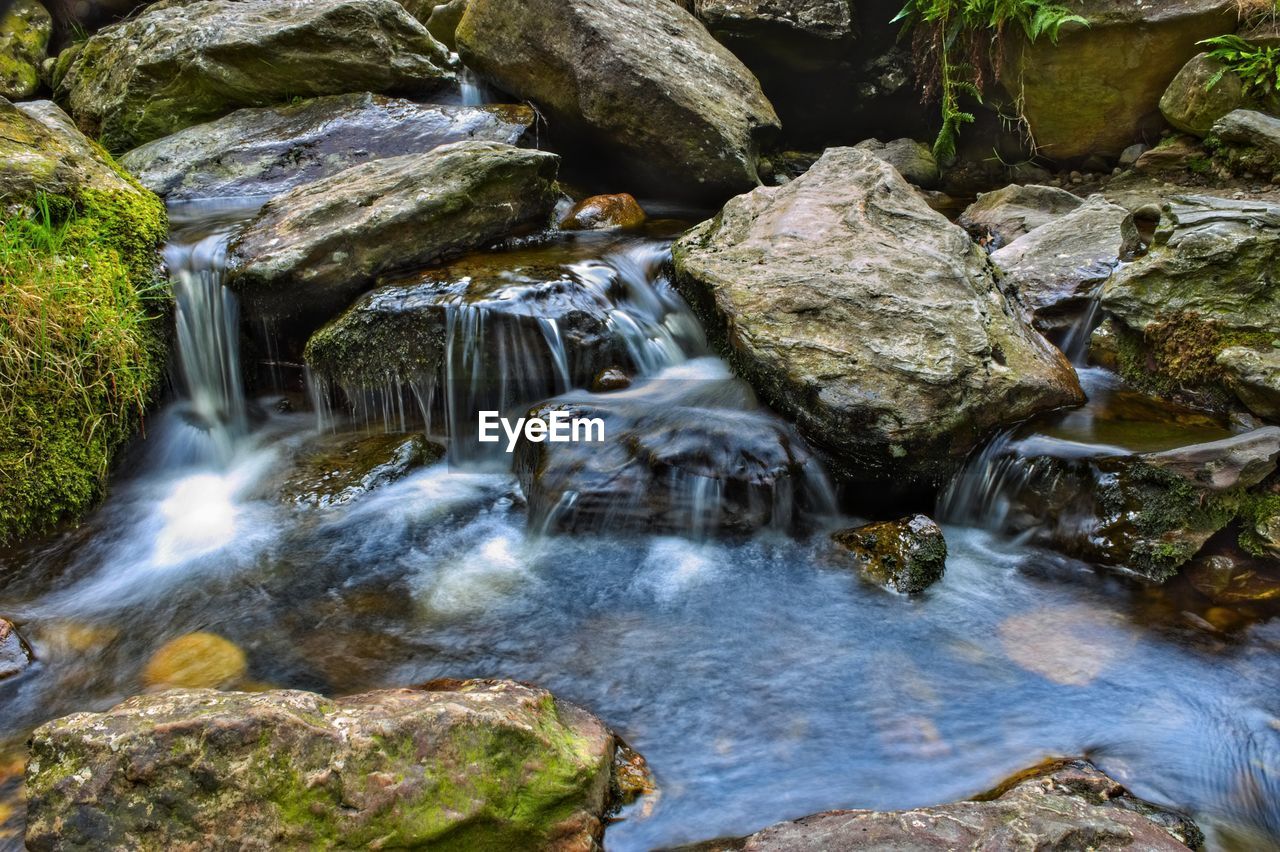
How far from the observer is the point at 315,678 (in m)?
3.38

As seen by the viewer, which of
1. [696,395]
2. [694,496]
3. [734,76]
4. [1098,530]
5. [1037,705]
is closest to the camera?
[1037,705]

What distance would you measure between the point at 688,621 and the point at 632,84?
5.17m

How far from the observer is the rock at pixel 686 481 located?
14.4ft

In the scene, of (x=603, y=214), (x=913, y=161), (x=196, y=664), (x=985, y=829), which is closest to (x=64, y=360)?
(x=196, y=664)

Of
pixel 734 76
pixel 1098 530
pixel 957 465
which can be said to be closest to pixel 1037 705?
pixel 1098 530

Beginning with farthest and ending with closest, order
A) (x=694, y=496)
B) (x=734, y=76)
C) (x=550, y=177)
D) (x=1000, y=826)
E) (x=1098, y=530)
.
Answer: (x=734, y=76)
(x=550, y=177)
(x=694, y=496)
(x=1098, y=530)
(x=1000, y=826)

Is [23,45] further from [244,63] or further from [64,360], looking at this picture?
[64,360]

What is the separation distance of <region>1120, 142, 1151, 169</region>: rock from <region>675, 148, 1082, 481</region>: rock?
3746mm

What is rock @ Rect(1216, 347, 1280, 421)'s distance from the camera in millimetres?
4246

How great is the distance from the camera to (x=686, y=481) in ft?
14.5

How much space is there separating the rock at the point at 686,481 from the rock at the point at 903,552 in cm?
38

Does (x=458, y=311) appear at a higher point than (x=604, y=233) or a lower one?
lower

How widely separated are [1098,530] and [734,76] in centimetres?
601

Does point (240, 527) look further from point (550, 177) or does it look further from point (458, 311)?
point (550, 177)
